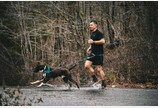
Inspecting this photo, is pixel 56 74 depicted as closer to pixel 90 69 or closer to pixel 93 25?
pixel 90 69

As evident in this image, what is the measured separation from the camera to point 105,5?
14.9 metres

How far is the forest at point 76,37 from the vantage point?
14297 millimetres

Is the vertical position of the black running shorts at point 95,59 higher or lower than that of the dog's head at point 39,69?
higher

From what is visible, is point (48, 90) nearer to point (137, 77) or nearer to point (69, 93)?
point (69, 93)

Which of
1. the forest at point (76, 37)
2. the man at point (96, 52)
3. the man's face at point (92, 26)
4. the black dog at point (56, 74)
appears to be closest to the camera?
the black dog at point (56, 74)

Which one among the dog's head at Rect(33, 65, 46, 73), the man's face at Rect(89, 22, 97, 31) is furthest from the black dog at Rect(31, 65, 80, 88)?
the man's face at Rect(89, 22, 97, 31)

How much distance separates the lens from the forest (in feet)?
46.9

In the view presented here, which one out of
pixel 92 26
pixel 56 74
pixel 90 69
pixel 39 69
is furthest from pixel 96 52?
pixel 39 69

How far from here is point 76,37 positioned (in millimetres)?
15039

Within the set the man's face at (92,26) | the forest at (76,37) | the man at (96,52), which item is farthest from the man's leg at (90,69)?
the man's face at (92,26)

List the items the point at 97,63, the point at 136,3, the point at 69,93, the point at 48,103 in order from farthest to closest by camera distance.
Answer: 1. the point at 136,3
2. the point at 97,63
3. the point at 69,93
4. the point at 48,103

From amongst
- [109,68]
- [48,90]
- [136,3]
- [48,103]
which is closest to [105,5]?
[136,3]

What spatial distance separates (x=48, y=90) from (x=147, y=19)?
14.7 ft

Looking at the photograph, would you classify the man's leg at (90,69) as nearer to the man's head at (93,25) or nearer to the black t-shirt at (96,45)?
the black t-shirt at (96,45)
